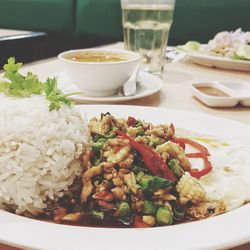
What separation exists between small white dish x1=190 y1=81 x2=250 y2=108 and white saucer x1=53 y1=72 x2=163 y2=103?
0.16 m

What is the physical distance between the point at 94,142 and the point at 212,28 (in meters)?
2.81

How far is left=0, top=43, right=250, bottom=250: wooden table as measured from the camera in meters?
1.46

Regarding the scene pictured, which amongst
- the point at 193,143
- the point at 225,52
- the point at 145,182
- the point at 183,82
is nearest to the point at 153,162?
the point at 145,182

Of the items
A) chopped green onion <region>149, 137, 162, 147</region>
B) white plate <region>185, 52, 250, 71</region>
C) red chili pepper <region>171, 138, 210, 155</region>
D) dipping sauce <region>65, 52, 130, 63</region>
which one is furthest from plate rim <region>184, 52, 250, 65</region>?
chopped green onion <region>149, 137, 162, 147</region>

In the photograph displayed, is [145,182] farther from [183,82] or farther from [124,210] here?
[183,82]

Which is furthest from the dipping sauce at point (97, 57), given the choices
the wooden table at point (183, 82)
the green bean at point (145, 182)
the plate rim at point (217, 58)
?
the green bean at point (145, 182)

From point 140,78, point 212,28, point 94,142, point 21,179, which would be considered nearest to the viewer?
point 21,179

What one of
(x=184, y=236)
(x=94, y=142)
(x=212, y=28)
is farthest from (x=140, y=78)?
(x=212, y=28)

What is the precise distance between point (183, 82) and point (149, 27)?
35 centimetres

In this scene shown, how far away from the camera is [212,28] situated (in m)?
3.52

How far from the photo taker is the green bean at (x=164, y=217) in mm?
808

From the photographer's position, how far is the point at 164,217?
81 centimetres

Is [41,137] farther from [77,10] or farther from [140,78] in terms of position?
[77,10]

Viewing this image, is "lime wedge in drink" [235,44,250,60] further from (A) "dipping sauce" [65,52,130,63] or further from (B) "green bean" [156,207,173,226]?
(B) "green bean" [156,207,173,226]
